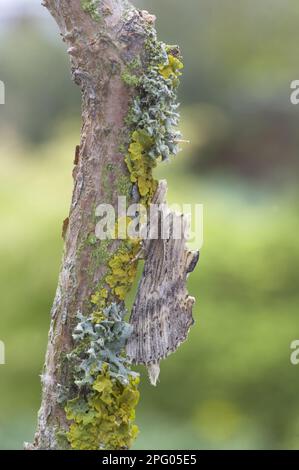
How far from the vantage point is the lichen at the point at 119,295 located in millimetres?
1257

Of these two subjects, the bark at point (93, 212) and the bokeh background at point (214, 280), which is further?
the bokeh background at point (214, 280)

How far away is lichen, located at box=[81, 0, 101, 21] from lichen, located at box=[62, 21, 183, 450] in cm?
10

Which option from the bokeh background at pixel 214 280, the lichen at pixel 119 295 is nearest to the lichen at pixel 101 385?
the lichen at pixel 119 295

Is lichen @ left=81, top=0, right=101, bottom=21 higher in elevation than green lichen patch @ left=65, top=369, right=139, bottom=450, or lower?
higher

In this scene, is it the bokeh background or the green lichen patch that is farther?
the bokeh background

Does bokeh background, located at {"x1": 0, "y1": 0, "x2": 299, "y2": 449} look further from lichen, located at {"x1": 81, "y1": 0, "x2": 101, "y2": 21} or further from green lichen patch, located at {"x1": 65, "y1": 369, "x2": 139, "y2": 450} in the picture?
lichen, located at {"x1": 81, "y1": 0, "x2": 101, "y2": 21}

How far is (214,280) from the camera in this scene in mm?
3248

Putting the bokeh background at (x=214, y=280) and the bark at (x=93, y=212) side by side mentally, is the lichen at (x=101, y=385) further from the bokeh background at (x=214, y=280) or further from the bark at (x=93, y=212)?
the bokeh background at (x=214, y=280)

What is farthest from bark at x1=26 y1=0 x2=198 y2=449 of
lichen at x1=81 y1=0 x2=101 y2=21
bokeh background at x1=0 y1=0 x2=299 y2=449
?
bokeh background at x1=0 y1=0 x2=299 y2=449

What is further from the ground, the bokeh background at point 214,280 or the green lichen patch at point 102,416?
the bokeh background at point 214,280

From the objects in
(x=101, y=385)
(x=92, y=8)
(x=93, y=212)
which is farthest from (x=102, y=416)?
(x=92, y=8)

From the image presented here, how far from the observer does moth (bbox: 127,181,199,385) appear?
1285 millimetres

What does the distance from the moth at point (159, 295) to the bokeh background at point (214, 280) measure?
1.69 meters
